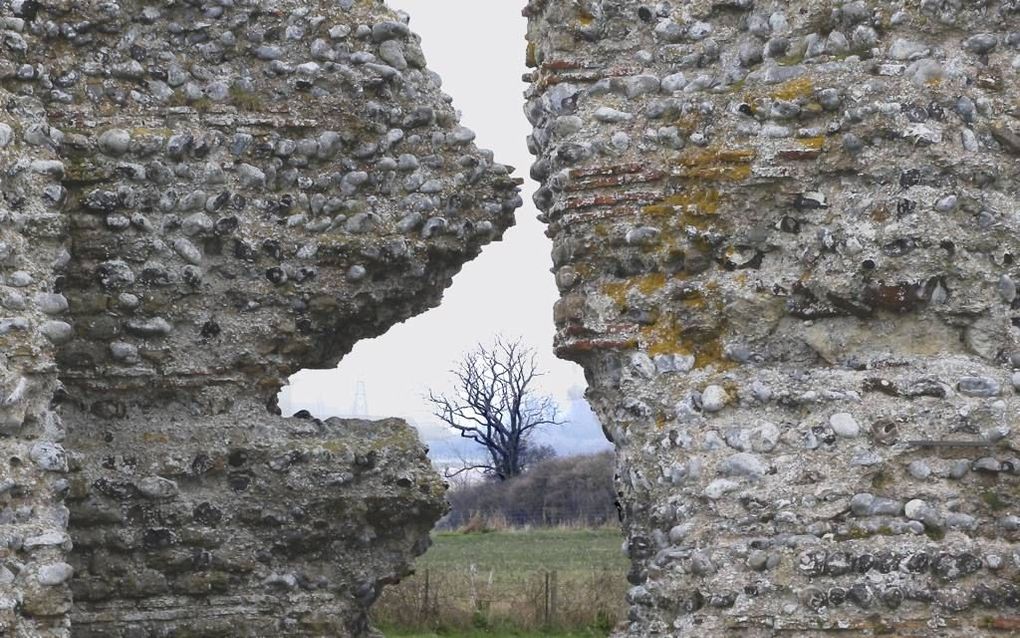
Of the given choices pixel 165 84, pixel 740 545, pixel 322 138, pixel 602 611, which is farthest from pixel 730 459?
pixel 602 611

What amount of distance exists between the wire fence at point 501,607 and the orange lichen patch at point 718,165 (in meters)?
7.71

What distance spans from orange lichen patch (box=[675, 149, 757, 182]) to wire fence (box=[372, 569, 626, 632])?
771 centimetres

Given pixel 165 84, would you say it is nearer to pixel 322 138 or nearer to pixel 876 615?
pixel 322 138

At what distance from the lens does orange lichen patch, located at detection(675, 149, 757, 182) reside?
6.65m

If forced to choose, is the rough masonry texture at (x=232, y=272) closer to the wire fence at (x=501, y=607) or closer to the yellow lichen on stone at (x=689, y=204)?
the yellow lichen on stone at (x=689, y=204)

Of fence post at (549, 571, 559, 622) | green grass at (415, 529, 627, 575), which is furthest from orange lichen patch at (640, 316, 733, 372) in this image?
green grass at (415, 529, 627, 575)

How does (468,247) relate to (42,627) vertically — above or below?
above

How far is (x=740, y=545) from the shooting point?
6305 mm

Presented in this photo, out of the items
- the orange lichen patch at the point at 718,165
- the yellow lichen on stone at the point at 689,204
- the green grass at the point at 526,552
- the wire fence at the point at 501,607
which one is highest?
the orange lichen patch at the point at 718,165

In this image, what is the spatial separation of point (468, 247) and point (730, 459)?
2098 millimetres

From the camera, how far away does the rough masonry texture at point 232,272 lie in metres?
7.61

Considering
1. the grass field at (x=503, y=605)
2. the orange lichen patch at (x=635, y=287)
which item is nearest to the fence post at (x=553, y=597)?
the grass field at (x=503, y=605)

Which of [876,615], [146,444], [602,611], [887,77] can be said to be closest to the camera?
[876,615]

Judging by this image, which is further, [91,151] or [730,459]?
[91,151]
